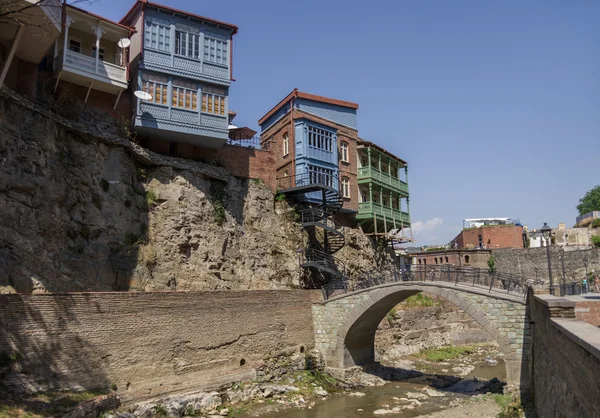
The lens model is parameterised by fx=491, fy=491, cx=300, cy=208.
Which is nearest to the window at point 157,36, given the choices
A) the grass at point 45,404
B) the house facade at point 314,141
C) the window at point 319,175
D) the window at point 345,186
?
the house facade at point 314,141

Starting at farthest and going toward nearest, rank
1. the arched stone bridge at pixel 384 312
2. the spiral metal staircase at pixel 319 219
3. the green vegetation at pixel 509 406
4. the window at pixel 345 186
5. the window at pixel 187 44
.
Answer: the window at pixel 345 186
the spiral metal staircase at pixel 319 219
the window at pixel 187 44
the arched stone bridge at pixel 384 312
the green vegetation at pixel 509 406

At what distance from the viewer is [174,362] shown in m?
19.3

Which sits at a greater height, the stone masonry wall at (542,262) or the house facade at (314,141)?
the house facade at (314,141)

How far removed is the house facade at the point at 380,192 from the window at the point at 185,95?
14.9 metres

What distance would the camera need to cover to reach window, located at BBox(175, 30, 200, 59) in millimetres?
26922

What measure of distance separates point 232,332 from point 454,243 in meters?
45.0

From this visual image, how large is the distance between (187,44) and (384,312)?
1841cm

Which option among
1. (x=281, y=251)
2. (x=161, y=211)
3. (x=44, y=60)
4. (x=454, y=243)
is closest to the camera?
(x=44, y=60)

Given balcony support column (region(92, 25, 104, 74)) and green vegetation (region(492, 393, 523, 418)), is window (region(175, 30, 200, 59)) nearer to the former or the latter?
balcony support column (region(92, 25, 104, 74))

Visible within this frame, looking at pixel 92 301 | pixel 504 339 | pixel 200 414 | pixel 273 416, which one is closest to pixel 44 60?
pixel 92 301

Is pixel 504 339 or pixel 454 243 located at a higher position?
pixel 454 243

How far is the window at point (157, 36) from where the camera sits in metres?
25.9

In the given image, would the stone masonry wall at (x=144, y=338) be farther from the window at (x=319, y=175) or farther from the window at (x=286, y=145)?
the window at (x=286, y=145)

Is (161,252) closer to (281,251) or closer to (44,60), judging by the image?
(281,251)
